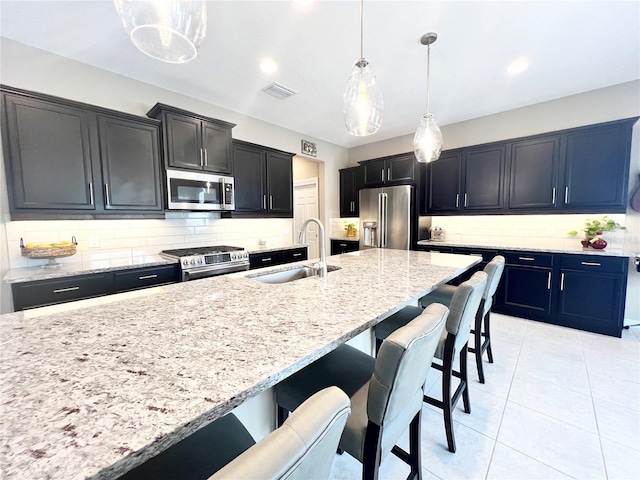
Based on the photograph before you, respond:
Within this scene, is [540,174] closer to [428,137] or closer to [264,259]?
[428,137]

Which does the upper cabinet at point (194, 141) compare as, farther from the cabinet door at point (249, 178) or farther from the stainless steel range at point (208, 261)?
the stainless steel range at point (208, 261)

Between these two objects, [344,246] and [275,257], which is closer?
[275,257]

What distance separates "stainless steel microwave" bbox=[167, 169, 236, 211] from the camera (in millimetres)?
2842

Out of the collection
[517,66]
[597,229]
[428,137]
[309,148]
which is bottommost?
[597,229]

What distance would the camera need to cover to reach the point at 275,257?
3697 millimetres

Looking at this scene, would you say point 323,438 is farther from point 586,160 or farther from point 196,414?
point 586,160

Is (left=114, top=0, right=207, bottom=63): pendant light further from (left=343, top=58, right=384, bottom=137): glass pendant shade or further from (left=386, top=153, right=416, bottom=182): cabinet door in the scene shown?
(left=386, top=153, right=416, bottom=182): cabinet door

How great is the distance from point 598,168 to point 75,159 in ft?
17.6

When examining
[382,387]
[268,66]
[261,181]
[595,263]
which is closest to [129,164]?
[261,181]

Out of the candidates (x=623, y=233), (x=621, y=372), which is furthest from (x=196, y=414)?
(x=623, y=233)

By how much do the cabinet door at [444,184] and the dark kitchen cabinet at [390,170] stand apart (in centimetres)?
33

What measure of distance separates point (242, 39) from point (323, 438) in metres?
2.82

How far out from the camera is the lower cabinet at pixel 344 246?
16.6 feet

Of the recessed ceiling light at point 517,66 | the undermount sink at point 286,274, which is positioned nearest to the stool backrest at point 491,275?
the undermount sink at point 286,274
